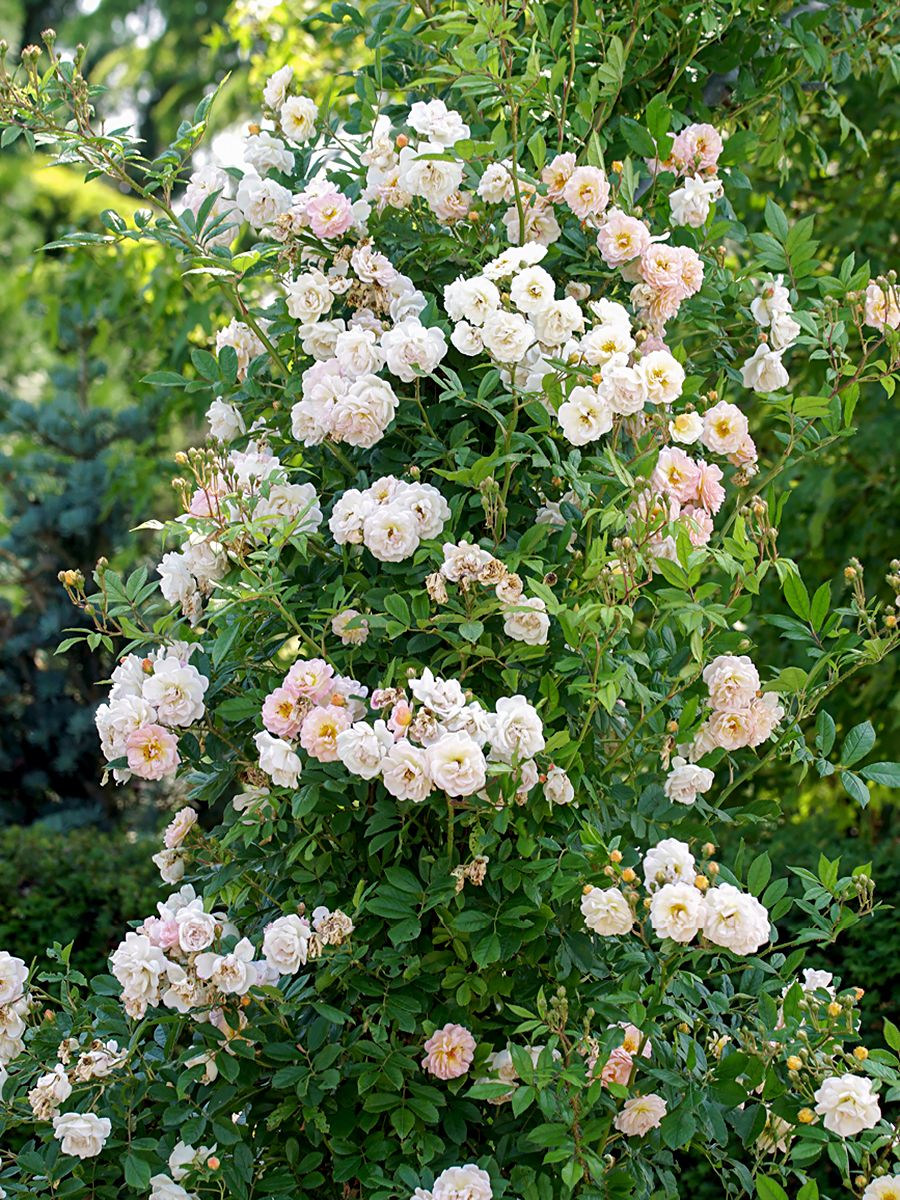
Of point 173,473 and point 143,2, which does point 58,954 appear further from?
point 143,2

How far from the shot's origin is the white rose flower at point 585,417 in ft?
5.77

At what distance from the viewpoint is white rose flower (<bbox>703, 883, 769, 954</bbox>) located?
1589 mm

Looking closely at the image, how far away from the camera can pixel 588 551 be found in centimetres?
181

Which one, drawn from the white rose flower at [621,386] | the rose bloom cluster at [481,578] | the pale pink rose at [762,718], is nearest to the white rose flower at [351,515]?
the rose bloom cluster at [481,578]

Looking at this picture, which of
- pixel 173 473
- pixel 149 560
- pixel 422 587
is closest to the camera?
pixel 422 587

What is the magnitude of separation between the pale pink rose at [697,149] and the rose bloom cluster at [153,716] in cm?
107

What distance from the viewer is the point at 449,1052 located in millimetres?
1772

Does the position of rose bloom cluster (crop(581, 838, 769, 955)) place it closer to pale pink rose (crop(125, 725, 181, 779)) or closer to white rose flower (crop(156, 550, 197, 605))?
pale pink rose (crop(125, 725, 181, 779))

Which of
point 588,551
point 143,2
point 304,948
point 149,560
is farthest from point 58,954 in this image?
point 143,2

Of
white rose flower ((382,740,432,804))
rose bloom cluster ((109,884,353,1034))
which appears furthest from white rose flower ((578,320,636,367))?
rose bloom cluster ((109,884,353,1034))

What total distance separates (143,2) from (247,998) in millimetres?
15836

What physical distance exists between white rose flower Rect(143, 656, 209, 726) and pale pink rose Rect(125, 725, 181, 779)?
0.02 metres

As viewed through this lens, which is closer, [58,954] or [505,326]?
[505,326]

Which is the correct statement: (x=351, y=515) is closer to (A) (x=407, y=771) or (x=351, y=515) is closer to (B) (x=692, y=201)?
(A) (x=407, y=771)
